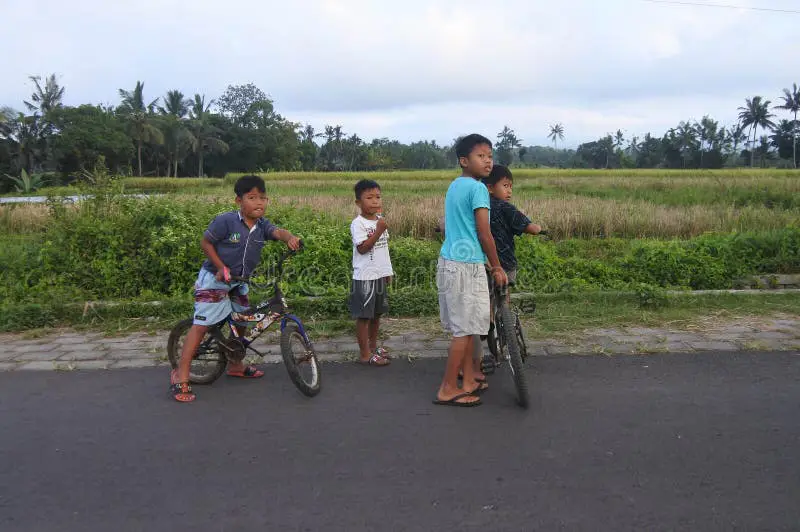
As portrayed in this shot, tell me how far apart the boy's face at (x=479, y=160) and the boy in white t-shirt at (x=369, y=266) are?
0.94 m

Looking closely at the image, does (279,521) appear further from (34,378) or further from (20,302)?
(20,302)

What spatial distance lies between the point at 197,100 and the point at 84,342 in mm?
59003

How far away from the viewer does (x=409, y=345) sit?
540cm

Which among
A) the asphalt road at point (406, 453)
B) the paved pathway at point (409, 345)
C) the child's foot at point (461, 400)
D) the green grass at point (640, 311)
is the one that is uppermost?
the green grass at point (640, 311)

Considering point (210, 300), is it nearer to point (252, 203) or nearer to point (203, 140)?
point (252, 203)

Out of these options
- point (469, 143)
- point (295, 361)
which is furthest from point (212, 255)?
point (469, 143)

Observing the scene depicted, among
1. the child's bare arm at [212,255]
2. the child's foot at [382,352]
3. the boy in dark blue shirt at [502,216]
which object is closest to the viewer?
the child's bare arm at [212,255]

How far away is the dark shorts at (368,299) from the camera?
15.7 ft

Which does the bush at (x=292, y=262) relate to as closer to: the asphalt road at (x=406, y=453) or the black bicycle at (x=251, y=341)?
the black bicycle at (x=251, y=341)

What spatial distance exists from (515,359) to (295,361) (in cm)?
147

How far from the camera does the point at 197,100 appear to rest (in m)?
59.6

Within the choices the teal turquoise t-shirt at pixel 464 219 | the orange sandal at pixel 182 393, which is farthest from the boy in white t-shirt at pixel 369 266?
the orange sandal at pixel 182 393

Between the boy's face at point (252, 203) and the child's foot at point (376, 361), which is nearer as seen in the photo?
the boy's face at point (252, 203)

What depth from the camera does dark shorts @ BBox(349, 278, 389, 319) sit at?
189 inches
